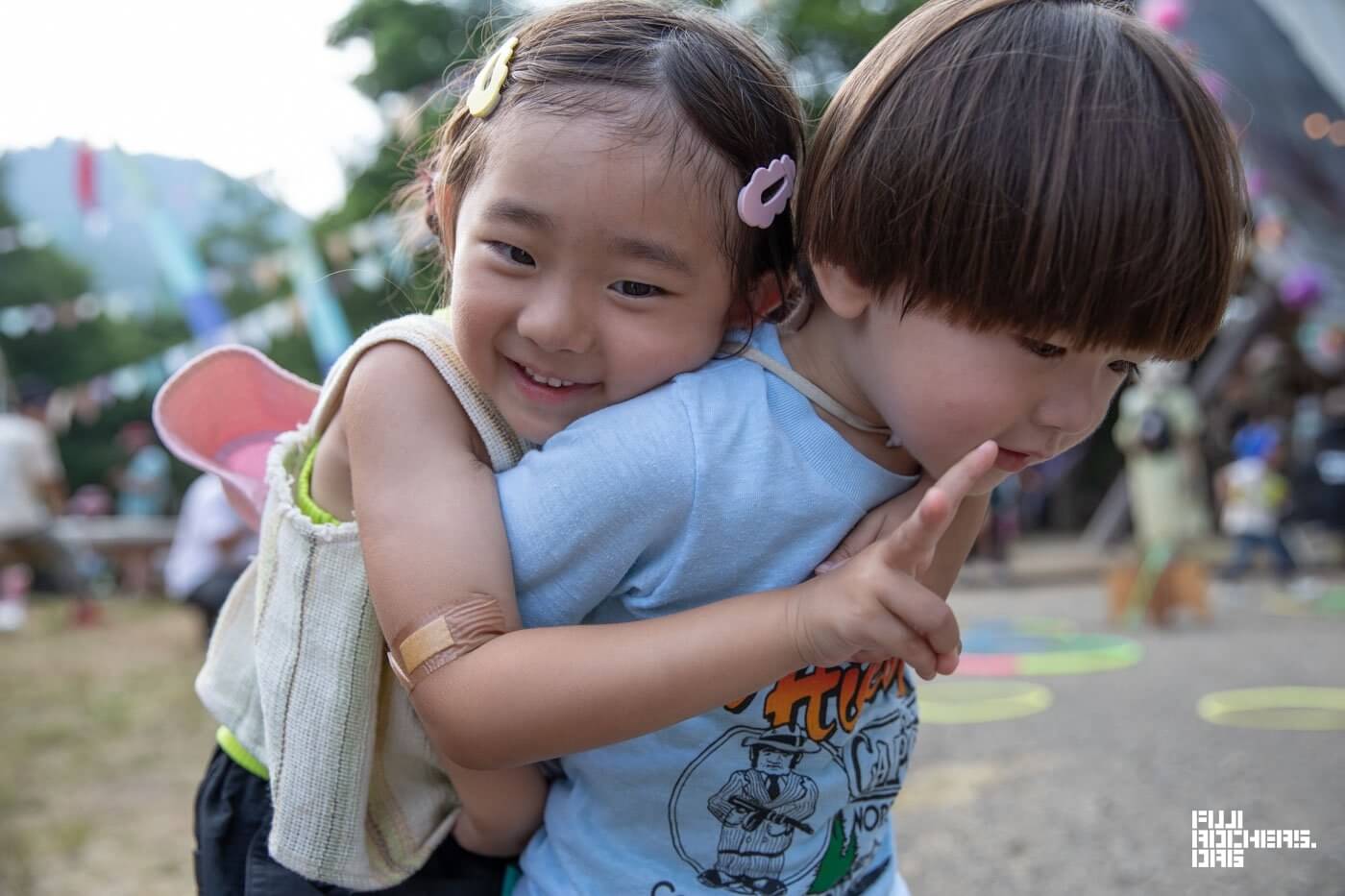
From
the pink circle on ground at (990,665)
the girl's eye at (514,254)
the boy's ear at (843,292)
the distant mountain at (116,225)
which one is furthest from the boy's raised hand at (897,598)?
the distant mountain at (116,225)

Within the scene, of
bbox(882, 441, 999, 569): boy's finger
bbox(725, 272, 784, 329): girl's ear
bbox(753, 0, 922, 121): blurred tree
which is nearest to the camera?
bbox(882, 441, 999, 569): boy's finger

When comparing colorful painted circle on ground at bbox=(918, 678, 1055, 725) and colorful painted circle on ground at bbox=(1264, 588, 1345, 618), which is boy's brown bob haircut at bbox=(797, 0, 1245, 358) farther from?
colorful painted circle on ground at bbox=(1264, 588, 1345, 618)

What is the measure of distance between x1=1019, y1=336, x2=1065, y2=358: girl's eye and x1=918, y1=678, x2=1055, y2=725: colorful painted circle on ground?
4.25 metres

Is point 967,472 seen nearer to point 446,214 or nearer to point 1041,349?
point 1041,349

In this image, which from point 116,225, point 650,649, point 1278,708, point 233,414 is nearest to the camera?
point 650,649

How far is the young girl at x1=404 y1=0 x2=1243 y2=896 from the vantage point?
1043 millimetres

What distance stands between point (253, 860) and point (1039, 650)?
19.6 ft

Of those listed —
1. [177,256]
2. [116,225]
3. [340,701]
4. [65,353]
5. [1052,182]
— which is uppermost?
[1052,182]

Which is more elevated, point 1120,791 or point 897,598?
point 897,598

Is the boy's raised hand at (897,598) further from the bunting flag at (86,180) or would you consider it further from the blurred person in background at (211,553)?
the bunting flag at (86,180)

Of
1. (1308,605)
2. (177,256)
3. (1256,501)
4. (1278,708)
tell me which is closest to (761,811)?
(1278,708)

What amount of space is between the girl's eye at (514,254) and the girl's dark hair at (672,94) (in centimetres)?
10

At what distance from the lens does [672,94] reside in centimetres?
121

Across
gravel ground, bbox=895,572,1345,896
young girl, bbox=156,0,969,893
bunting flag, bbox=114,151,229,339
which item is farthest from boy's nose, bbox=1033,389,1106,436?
bunting flag, bbox=114,151,229,339
